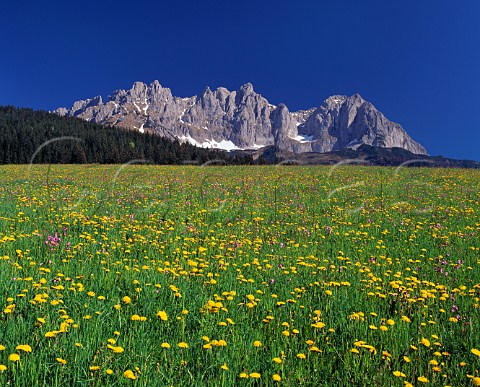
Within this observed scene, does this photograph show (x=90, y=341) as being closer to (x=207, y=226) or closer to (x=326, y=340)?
(x=326, y=340)

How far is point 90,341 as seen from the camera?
370cm

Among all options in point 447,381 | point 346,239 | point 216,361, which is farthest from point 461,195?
point 216,361

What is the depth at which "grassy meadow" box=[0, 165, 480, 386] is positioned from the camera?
351 centimetres

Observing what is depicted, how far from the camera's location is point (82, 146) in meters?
127

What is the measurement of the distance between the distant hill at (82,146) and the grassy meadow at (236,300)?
67632 millimetres

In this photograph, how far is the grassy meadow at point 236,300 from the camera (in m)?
3.51

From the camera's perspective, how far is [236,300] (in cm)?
533

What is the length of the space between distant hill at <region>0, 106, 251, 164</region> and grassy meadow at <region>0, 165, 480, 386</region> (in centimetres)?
6763

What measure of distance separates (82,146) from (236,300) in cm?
13536

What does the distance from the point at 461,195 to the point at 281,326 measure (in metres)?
15.8

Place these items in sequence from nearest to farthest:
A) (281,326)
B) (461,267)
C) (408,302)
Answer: (281,326)
(408,302)
(461,267)

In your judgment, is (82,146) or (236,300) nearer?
(236,300)

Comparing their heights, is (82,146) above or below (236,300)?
above

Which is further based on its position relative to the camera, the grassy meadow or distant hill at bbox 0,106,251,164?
distant hill at bbox 0,106,251,164
